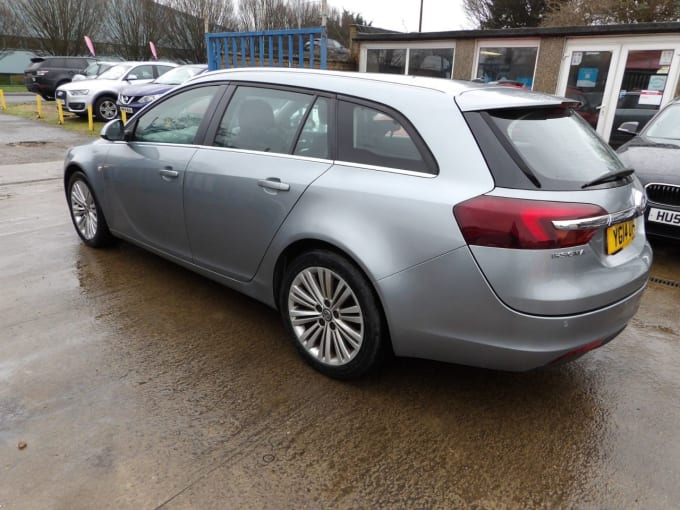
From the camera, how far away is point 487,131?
2340 mm

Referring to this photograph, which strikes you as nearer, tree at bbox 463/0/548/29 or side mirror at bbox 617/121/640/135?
side mirror at bbox 617/121/640/135

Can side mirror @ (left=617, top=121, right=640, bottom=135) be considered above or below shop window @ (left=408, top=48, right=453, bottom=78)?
below

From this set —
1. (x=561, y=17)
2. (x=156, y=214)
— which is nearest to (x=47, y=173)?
(x=156, y=214)

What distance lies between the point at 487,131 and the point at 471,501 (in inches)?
63.4

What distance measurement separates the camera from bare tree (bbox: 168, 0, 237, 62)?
34094 mm

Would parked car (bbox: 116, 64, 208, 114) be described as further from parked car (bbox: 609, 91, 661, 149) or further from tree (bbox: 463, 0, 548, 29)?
tree (bbox: 463, 0, 548, 29)

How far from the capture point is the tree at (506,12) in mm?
29609

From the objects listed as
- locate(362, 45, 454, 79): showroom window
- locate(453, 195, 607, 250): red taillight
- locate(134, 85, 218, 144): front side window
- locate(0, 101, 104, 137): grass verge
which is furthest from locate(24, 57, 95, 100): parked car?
locate(453, 195, 607, 250): red taillight

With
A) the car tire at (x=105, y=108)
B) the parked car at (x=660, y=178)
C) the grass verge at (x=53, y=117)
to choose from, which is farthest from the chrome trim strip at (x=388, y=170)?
the car tire at (x=105, y=108)

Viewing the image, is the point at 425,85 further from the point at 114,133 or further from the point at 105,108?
the point at 105,108

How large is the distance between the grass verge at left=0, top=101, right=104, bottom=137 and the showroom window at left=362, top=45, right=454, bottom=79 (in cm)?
763

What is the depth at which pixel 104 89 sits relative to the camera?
14.9m

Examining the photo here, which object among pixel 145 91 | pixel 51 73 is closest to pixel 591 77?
pixel 145 91

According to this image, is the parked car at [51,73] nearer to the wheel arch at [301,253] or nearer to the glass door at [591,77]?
the glass door at [591,77]
